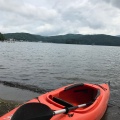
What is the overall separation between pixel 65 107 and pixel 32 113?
163 cm

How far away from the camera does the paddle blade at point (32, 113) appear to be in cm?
494

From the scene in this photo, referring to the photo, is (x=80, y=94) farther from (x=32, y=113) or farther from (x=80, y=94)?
(x=32, y=113)

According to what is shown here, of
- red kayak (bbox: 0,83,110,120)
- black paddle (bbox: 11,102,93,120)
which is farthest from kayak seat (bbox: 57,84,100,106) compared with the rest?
black paddle (bbox: 11,102,93,120)

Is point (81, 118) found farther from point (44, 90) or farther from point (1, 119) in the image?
point (44, 90)

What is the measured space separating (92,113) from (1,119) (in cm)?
286

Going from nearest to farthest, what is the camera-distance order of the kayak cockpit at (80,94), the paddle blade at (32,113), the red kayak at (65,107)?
the paddle blade at (32,113) < the red kayak at (65,107) < the kayak cockpit at (80,94)

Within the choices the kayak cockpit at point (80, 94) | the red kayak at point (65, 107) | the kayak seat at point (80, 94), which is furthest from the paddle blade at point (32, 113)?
the kayak seat at point (80, 94)

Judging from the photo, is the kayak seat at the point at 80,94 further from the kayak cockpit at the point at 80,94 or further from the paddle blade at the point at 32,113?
the paddle blade at the point at 32,113

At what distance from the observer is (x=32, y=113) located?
198 inches

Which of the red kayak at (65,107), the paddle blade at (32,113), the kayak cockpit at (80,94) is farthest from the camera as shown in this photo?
the kayak cockpit at (80,94)

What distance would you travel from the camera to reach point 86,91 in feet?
31.6

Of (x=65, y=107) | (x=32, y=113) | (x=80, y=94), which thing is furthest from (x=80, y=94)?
(x=32, y=113)

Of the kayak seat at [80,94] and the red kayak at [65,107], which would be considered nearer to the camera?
the red kayak at [65,107]

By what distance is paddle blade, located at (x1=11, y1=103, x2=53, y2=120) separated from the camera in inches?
195
